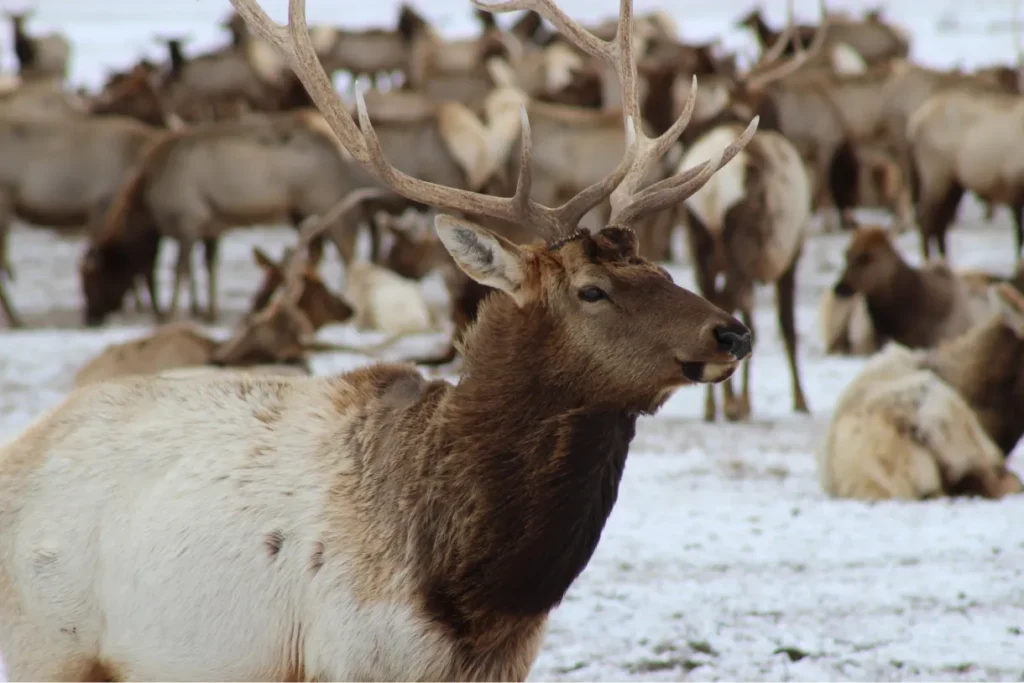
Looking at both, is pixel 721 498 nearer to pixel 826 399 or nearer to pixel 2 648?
pixel 826 399

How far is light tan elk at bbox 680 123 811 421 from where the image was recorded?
857 centimetres

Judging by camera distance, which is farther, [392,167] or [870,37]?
[870,37]

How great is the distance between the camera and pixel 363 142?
3.66 metres

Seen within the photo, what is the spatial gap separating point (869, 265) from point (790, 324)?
135 centimetres

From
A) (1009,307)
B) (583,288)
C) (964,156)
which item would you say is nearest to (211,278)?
(964,156)

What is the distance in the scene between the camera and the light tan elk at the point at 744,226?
857cm

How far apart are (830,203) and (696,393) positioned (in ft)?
24.2

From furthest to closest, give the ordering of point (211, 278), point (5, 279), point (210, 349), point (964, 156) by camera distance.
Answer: point (5, 279) → point (964, 156) → point (211, 278) → point (210, 349)

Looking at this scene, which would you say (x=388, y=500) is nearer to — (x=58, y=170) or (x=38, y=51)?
(x=58, y=170)

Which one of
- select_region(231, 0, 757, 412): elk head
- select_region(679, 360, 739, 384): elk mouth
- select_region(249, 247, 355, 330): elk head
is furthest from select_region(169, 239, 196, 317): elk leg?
select_region(679, 360, 739, 384): elk mouth

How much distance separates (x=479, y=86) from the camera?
1975 cm

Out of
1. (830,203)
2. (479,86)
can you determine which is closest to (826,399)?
(830,203)

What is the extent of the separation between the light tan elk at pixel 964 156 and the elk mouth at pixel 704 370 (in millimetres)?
10578

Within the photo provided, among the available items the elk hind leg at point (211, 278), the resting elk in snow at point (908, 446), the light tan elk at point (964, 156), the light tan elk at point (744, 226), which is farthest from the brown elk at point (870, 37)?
the resting elk in snow at point (908, 446)
